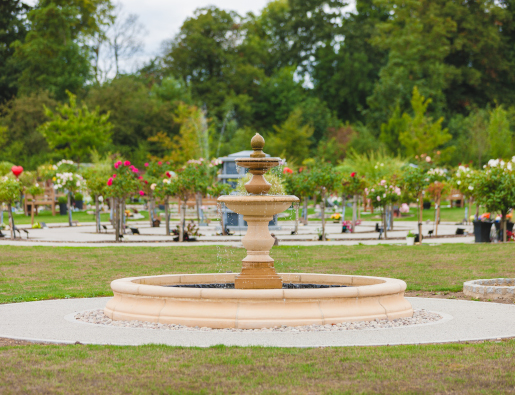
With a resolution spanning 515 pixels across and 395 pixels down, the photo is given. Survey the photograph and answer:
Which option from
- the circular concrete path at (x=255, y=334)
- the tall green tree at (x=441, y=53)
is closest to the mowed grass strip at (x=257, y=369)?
the circular concrete path at (x=255, y=334)

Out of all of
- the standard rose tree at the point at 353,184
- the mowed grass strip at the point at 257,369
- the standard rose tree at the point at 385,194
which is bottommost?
the mowed grass strip at the point at 257,369

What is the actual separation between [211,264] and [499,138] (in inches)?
1300

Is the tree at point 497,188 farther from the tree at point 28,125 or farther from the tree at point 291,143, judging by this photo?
the tree at point 28,125

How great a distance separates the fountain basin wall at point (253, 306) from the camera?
803 centimetres

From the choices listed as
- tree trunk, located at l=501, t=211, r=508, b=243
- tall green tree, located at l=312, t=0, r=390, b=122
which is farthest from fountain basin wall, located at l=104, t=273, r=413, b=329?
tall green tree, located at l=312, t=0, r=390, b=122

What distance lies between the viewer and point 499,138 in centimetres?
4378

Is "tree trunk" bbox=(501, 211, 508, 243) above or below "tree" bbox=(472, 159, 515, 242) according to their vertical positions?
below

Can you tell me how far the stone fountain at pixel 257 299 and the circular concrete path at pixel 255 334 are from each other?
0.44m

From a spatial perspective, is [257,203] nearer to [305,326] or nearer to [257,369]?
[305,326]

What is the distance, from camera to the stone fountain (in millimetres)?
8062

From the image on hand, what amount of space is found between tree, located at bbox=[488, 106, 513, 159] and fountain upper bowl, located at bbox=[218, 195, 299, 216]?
36.3 m

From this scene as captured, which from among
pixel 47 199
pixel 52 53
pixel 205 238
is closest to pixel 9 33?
pixel 52 53

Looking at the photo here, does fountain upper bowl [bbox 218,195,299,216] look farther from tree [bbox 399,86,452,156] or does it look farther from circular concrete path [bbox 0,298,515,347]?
tree [bbox 399,86,452,156]

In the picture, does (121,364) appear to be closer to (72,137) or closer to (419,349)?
(419,349)
